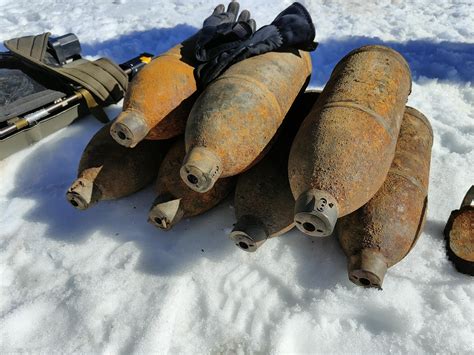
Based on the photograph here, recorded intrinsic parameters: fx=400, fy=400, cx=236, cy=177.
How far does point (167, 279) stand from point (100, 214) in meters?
0.69

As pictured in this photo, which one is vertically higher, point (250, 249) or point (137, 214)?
point (250, 249)

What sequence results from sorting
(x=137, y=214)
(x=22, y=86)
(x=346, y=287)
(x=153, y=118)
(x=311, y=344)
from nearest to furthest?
(x=311, y=344) < (x=346, y=287) < (x=153, y=118) < (x=137, y=214) < (x=22, y=86)

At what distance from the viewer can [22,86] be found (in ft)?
10.2

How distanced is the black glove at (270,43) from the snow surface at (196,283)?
81cm

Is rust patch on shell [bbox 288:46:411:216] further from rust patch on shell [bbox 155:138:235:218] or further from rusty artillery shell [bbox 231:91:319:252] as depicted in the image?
rust patch on shell [bbox 155:138:235:218]

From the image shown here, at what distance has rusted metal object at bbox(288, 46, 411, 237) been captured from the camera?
1568 mm

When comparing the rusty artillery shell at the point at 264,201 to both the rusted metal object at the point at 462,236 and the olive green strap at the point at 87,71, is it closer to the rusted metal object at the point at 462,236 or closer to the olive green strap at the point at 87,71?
the rusted metal object at the point at 462,236

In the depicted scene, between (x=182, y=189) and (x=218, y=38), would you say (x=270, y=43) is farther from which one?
(x=182, y=189)

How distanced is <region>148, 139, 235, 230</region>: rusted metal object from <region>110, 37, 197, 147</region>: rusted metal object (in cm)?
16

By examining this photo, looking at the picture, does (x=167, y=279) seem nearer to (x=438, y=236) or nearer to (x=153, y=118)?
(x=153, y=118)

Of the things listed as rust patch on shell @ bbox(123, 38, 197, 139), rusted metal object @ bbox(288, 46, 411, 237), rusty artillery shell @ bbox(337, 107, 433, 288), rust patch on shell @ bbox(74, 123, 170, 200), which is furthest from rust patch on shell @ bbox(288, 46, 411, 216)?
rust patch on shell @ bbox(74, 123, 170, 200)

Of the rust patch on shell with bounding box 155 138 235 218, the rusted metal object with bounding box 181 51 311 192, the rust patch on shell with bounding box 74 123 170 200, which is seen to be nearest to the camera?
the rusted metal object with bounding box 181 51 311 192

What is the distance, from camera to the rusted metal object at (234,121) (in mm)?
1750

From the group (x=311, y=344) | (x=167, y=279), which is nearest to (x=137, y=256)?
(x=167, y=279)
